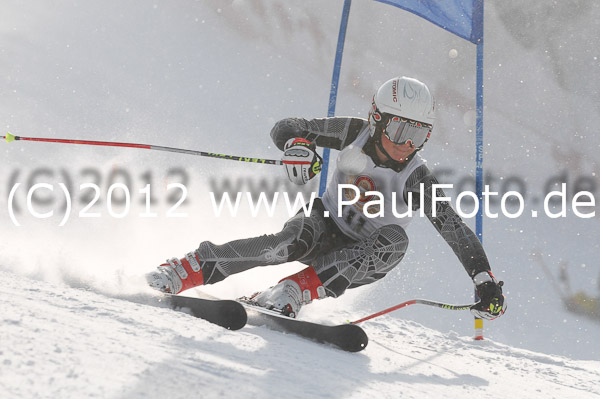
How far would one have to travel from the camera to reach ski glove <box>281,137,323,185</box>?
3330mm

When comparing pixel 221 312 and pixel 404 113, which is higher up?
pixel 404 113

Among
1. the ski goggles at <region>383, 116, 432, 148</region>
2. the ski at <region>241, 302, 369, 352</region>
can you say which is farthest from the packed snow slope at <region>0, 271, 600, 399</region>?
the ski goggles at <region>383, 116, 432, 148</region>

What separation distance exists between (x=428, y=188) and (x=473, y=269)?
0.64m

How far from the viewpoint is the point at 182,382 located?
1508 mm

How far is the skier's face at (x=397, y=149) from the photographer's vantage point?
11.5ft

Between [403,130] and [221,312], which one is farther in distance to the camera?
[403,130]

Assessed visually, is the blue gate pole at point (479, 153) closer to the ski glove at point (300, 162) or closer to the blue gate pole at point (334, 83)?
the blue gate pole at point (334, 83)

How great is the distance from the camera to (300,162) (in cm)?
333

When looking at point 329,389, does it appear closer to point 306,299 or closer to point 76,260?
point 306,299

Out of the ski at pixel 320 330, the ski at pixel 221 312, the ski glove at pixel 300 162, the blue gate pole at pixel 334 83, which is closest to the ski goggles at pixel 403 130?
the ski glove at pixel 300 162

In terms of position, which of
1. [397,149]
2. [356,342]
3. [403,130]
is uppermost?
[403,130]

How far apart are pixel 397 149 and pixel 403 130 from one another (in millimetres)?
130

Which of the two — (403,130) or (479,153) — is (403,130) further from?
(479,153)

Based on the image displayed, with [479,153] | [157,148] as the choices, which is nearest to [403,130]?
[157,148]
